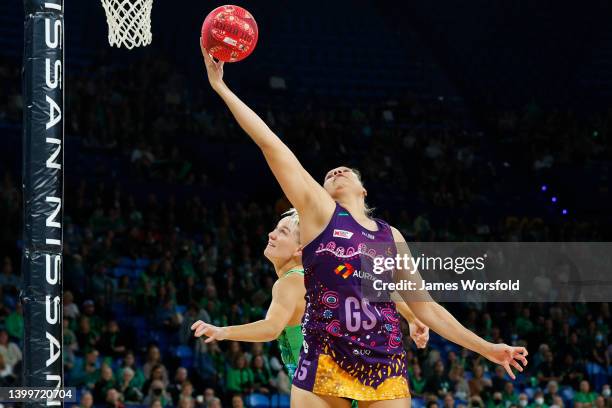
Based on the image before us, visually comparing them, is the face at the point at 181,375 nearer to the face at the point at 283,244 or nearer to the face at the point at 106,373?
the face at the point at 106,373

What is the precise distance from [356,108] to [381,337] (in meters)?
16.6

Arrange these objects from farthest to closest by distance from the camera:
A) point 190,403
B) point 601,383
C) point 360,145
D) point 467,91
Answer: point 467,91
point 360,145
point 601,383
point 190,403

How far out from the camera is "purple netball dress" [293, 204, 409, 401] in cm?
482

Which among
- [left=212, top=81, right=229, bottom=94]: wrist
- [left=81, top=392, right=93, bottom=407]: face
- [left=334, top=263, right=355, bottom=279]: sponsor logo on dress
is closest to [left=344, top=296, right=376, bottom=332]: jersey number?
[left=334, top=263, right=355, bottom=279]: sponsor logo on dress

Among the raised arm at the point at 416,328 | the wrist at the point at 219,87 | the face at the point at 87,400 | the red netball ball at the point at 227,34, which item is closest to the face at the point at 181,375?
the face at the point at 87,400

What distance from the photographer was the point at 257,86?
69.6ft

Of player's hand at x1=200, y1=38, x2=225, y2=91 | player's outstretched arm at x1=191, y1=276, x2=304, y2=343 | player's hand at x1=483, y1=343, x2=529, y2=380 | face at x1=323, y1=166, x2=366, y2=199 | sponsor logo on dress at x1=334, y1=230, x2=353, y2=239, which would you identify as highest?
player's hand at x1=200, y1=38, x2=225, y2=91

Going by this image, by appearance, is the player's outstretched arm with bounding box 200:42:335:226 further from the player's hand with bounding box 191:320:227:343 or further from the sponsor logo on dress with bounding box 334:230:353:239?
the player's hand with bounding box 191:320:227:343

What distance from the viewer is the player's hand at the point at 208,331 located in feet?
16.0

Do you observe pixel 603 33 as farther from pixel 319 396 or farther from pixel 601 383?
pixel 319 396

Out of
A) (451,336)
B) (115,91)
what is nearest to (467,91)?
(115,91)

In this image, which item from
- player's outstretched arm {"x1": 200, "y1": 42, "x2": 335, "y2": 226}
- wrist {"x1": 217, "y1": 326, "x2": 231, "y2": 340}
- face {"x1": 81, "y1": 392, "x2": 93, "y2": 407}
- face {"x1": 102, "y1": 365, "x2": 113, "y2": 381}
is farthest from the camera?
face {"x1": 102, "y1": 365, "x2": 113, "y2": 381}

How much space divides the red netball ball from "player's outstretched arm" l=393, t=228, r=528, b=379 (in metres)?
1.34

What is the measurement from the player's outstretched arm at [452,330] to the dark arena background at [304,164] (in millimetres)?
7155
